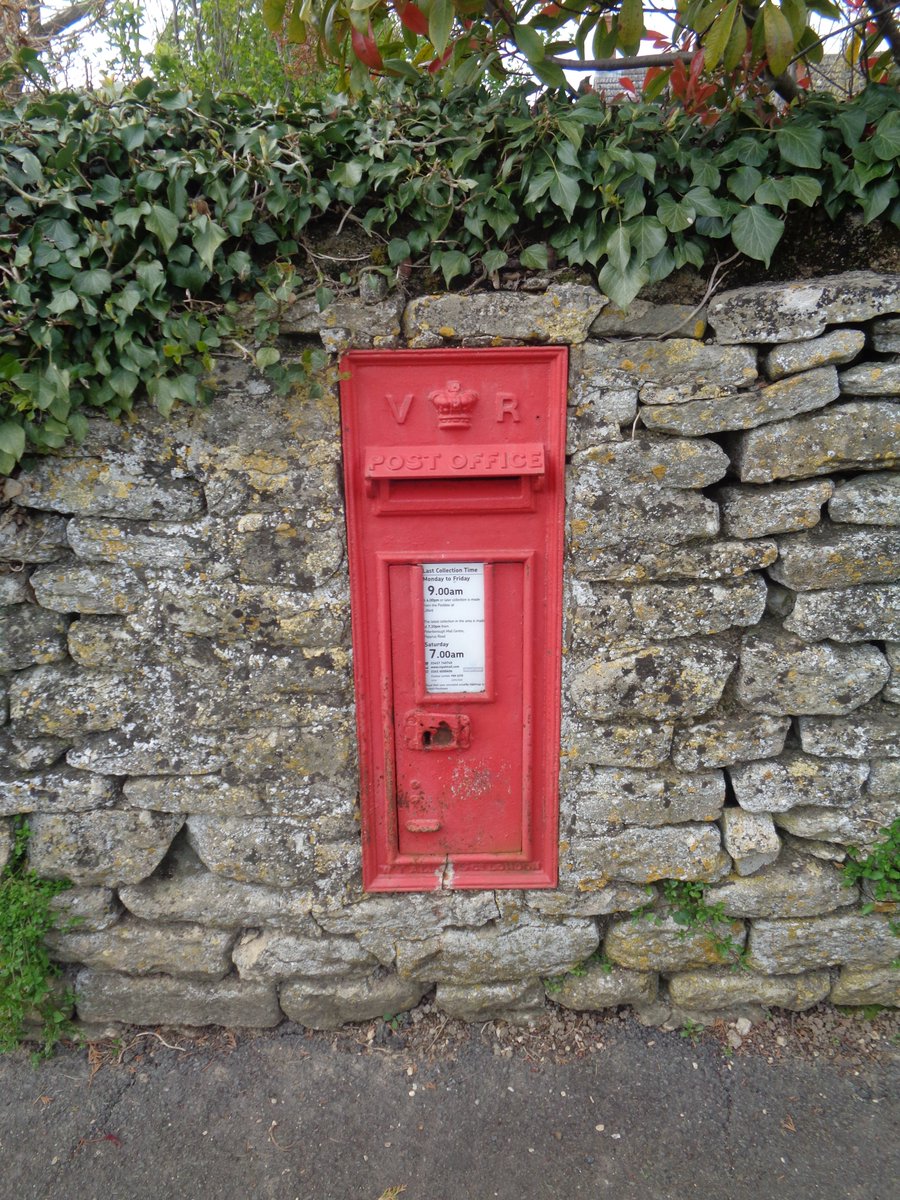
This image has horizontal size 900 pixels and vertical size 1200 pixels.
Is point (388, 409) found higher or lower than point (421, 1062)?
higher

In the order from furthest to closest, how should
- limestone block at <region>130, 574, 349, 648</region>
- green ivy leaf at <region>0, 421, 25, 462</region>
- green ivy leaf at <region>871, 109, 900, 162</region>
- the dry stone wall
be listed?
limestone block at <region>130, 574, 349, 648</region>
the dry stone wall
green ivy leaf at <region>0, 421, 25, 462</region>
green ivy leaf at <region>871, 109, 900, 162</region>

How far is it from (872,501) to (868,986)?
5.52ft

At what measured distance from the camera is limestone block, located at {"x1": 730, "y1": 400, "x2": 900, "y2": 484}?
2.03 meters

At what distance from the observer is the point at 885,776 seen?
89.9 inches

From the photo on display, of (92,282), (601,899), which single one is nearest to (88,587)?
(92,282)

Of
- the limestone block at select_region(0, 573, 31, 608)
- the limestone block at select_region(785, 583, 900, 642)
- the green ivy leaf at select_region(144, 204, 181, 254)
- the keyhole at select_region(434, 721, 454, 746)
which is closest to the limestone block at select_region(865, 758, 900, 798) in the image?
the limestone block at select_region(785, 583, 900, 642)

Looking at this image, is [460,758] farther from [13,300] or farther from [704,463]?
[13,300]

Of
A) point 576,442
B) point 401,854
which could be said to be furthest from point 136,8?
point 401,854

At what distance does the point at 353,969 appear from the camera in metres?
2.50

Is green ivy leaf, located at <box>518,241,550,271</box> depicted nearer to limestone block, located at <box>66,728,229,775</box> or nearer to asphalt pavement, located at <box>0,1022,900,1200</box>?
limestone block, located at <box>66,728,229,775</box>

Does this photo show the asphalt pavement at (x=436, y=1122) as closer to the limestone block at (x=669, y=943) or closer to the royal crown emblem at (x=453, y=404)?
the limestone block at (x=669, y=943)

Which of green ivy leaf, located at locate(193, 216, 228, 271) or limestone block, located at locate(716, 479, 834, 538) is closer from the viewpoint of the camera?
green ivy leaf, located at locate(193, 216, 228, 271)

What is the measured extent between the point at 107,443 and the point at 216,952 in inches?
67.8

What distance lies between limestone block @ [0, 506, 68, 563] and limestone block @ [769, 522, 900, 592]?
7.21 ft
